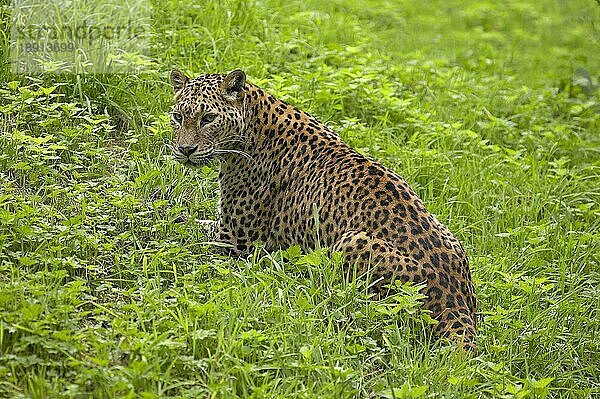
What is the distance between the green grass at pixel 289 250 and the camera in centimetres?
524

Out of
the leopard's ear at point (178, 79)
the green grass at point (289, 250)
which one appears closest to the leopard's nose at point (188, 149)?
the green grass at point (289, 250)

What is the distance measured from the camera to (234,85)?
698 cm

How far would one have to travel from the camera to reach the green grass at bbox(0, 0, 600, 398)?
524cm

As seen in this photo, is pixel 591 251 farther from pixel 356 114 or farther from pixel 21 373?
pixel 21 373

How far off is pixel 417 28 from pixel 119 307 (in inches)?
355

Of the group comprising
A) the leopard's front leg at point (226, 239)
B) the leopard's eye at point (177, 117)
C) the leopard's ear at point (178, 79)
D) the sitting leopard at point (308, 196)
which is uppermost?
the leopard's ear at point (178, 79)

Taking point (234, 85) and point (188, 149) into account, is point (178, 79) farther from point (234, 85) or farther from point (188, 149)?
point (188, 149)

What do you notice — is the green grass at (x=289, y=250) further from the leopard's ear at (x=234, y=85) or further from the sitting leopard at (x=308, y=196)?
the leopard's ear at (x=234, y=85)

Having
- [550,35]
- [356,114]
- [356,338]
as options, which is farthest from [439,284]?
[550,35]

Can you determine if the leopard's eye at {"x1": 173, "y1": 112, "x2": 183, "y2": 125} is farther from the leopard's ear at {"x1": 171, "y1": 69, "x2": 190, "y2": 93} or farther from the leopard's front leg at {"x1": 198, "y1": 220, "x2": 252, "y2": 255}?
the leopard's front leg at {"x1": 198, "y1": 220, "x2": 252, "y2": 255}

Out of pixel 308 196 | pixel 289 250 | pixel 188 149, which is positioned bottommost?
pixel 289 250

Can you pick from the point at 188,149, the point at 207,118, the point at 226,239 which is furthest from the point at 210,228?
the point at 207,118

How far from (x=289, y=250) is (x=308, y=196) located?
0.50 metres

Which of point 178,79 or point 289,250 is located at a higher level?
point 178,79
